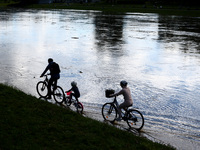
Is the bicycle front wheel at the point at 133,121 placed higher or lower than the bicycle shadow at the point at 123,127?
higher

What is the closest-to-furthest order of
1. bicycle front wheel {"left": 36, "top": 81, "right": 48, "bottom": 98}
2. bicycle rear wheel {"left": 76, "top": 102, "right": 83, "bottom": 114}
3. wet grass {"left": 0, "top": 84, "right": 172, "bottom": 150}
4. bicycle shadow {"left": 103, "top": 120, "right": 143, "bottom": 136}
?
wet grass {"left": 0, "top": 84, "right": 172, "bottom": 150} < bicycle shadow {"left": 103, "top": 120, "right": 143, "bottom": 136} < bicycle rear wheel {"left": 76, "top": 102, "right": 83, "bottom": 114} < bicycle front wheel {"left": 36, "top": 81, "right": 48, "bottom": 98}

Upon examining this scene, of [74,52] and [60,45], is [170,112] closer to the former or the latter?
[74,52]

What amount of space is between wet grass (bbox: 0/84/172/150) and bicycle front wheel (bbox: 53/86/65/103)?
1544 mm

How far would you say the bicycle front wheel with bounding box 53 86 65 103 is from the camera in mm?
10491

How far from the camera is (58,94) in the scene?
34.5 ft

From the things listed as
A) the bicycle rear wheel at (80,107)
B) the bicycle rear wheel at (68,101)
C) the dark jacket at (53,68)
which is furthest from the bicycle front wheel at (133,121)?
the dark jacket at (53,68)

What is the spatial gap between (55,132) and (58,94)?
12.0 ft

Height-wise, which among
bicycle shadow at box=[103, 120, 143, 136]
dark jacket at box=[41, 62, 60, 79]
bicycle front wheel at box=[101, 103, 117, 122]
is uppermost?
dark jacket at box=[41, 62, 60, 79]

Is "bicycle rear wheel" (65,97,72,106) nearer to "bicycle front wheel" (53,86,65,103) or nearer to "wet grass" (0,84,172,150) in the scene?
"bicycle front wheel" (53,86,65,103)

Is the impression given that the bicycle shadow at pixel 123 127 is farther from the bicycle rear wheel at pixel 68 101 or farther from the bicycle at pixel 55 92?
the bicycle at pixel 55 92

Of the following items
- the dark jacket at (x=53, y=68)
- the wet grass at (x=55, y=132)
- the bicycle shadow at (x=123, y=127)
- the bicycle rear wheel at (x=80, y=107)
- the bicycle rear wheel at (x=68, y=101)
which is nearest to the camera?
the wet grass at (x=55, y=132)

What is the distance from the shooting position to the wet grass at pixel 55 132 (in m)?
6.33

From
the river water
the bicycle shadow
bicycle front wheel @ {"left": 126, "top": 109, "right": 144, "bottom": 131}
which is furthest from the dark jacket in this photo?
bicycle front wheel @ {"left": 126, "top": 109, "right": 144, "bottom": 131}

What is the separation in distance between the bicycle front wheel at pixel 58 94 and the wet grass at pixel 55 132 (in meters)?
1.54
